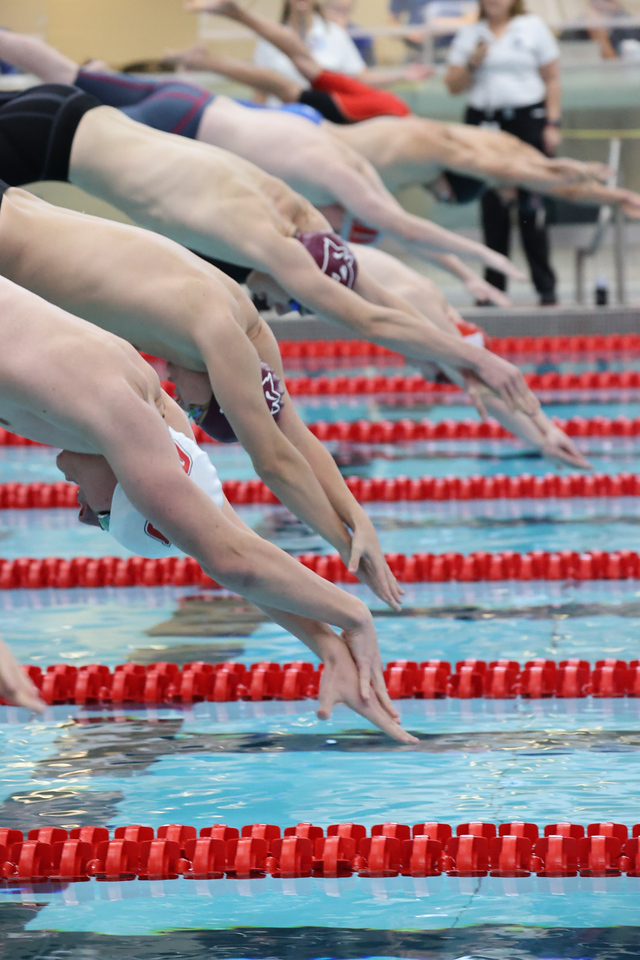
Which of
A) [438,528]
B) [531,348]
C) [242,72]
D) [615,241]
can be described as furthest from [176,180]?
[615,241]

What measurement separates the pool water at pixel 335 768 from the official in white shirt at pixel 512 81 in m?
4.42

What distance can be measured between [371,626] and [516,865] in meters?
0.53

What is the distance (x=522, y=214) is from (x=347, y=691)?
7.17 meters

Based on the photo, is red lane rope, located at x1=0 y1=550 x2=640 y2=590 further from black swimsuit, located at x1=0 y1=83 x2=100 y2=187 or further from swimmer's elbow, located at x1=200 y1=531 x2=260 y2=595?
swimmer's elbow, located at x1=200 y1=531 x2=260 y2=595

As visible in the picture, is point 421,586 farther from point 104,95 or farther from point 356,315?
point 104,95

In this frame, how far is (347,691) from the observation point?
274 centimetres

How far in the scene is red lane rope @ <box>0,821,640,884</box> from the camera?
249 cm

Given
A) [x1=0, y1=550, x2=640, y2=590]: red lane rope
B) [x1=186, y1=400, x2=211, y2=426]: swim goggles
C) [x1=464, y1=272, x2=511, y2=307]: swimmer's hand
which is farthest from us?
[x1=464, y1=272, x2=511, y2=307]: swimmer's hand

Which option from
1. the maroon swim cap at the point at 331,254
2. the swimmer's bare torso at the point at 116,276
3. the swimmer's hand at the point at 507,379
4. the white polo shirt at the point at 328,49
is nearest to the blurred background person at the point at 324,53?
the white polo shirt at the point at 328,49

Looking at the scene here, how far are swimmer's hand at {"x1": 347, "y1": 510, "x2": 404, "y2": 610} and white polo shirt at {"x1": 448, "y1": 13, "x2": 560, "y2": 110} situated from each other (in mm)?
6485

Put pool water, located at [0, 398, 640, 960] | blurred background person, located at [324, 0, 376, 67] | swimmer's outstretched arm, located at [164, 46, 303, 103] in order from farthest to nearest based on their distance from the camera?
blurred background person, located at [324, 0, 376, 67], swimmer's outstretched arm, located at [164, 46, 303, 103], pool water, located at [0, 398, 640, 960]

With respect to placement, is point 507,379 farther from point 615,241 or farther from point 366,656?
point 615,241

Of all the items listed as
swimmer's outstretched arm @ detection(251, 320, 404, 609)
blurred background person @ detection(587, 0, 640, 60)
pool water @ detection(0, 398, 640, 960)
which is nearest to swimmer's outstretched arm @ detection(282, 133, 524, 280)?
pool water @ detection(0, 398, 640, 960)

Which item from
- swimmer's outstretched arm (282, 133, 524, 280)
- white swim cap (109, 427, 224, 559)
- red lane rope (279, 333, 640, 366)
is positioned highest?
red lane rope (279, 333, 640, 366)
